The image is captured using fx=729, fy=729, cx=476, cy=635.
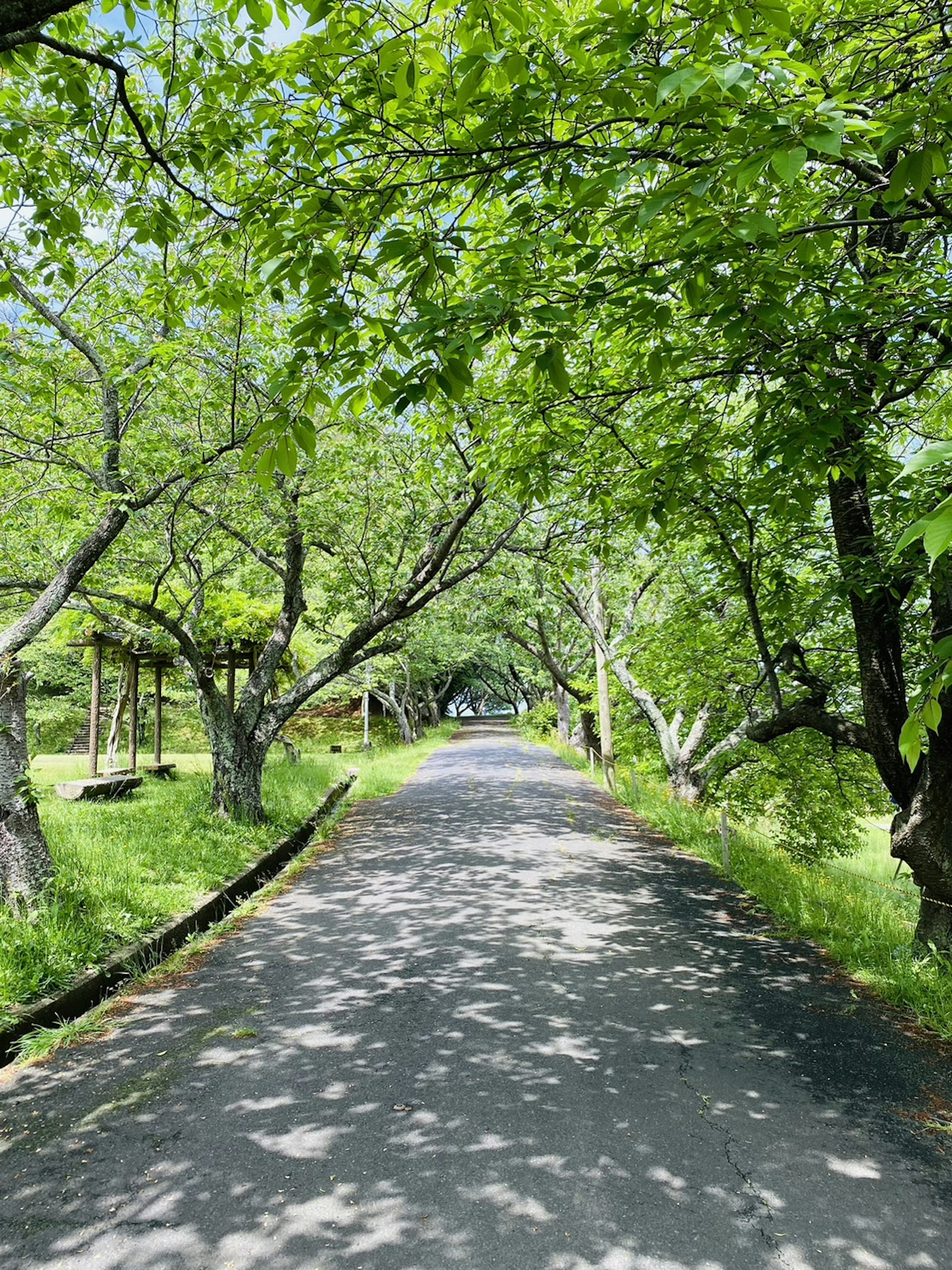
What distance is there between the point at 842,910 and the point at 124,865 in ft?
23.0

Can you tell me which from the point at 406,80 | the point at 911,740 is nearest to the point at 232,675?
the point at 406,80

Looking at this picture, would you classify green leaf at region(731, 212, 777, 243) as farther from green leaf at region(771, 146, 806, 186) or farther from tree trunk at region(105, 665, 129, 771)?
tree trunk at region(105, 665, 129, 771)

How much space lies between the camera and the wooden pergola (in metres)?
15.0

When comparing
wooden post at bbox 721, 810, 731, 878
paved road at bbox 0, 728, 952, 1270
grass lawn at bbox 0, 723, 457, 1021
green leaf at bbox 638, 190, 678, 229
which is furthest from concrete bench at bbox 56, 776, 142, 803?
green leaf at bbox 638, 190, 678, 229

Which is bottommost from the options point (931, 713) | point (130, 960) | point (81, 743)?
point (130, 960)

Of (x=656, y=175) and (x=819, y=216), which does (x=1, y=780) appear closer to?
(x=656, y=175)

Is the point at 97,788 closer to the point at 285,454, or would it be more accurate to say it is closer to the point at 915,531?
the point at 285,454

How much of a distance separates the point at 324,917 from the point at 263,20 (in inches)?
277

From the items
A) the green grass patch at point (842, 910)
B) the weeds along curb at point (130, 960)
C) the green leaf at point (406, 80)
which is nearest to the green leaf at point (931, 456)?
the green leaf at point (406, 80)

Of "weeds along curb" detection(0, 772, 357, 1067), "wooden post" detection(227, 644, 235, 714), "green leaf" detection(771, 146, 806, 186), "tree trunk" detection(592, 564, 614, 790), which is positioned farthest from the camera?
"tree trunk" detection(592, 564, 614, 790)

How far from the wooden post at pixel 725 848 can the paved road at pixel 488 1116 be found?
2132mm

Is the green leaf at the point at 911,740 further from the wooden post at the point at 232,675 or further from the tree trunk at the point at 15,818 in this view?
the wooden post at the point at 232,675

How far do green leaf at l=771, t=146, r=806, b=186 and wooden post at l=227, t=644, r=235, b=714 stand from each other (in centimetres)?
1577

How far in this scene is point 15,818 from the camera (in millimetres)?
5969
